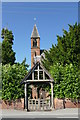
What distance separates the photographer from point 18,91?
23953 mm

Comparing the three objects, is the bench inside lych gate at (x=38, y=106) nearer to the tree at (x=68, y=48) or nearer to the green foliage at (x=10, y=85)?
the green foliage at (x=10, y=85)

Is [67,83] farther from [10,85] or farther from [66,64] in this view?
[10,85]

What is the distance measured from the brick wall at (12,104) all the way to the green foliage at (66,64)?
4.47 m

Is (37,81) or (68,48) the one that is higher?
(68,48)

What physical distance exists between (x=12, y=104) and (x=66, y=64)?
7.85 m

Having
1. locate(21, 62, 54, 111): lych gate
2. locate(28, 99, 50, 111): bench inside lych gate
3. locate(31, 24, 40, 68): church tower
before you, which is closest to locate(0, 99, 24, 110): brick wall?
locate(21, 62, 54, 111): lych gate

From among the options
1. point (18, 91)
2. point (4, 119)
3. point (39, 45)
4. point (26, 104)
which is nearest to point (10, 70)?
point (18, 91)

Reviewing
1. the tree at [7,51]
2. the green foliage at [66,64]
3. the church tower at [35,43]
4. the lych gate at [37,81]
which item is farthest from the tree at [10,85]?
the church tower at [35,43]

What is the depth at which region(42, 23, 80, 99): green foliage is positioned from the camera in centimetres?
2405

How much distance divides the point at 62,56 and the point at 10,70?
8.74m

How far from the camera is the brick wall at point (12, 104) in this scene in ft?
71.2

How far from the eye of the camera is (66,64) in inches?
1019

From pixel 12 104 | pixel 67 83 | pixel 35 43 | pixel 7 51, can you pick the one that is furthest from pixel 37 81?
pixel 35 43

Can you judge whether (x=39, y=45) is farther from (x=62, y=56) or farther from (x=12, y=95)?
(x=12, y=95)
